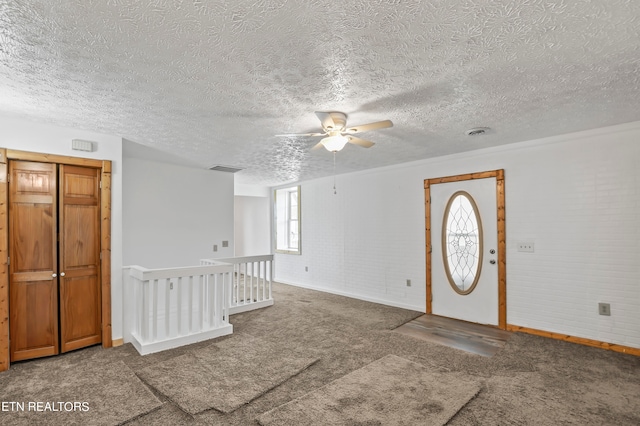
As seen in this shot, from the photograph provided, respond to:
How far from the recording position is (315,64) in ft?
6.68

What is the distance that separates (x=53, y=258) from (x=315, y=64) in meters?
3.33

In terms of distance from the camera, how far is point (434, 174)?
4895mm

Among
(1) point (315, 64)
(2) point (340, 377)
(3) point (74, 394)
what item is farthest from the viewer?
(2) point (340, 377)

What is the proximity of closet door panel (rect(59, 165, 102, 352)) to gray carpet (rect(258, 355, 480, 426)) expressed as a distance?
8.30 ft

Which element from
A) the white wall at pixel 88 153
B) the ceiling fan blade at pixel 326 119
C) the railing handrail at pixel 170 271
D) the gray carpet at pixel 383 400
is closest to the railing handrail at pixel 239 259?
the railing handrail at pixel 170 271

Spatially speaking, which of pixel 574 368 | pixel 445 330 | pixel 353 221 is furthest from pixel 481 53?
pixel 353 221

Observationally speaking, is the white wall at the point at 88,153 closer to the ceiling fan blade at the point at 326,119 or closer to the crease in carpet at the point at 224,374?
the crease in carpet at the point at 224,374

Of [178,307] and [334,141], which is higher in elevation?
[334,141]

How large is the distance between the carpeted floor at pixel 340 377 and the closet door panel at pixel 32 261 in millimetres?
244

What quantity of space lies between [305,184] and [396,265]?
2.79m

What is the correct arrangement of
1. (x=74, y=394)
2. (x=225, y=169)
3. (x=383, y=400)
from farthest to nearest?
(x=225, y=169)
(x=74, y=394)
(x=383, y=400)

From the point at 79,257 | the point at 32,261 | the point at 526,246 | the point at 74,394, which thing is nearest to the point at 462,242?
the point at 526,246

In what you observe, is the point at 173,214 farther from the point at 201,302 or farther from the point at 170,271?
the point at 201,302

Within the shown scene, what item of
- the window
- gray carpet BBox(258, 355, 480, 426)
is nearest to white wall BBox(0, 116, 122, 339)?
gray carpet BBox(258, 355, 480, 426)
